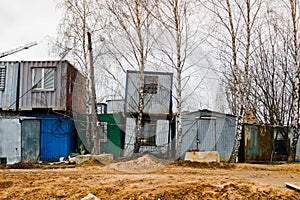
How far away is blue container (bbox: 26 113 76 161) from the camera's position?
1905 centimetres

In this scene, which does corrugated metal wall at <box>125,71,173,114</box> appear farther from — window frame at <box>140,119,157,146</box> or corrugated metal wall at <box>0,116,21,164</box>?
corrugated metal wall at <box>0,116,21,164</box>

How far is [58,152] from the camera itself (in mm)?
19078

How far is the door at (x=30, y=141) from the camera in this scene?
17859 millimetres

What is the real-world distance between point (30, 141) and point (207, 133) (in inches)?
316

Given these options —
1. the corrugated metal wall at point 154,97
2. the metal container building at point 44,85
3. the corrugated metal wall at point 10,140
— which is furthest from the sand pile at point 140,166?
the metal container building at point 44,85

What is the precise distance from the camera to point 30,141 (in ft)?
59.2

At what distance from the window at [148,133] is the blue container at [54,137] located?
12.0 ft

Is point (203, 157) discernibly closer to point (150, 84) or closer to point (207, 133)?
point (207, 133)

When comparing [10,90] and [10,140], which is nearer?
[10,140]

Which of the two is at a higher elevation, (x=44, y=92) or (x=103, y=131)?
(x=44, y=92)

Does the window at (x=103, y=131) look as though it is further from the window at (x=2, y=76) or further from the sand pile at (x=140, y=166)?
the sand pile at (x=140, y=166)

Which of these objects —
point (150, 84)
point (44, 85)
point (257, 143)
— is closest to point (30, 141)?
point (44, 85)

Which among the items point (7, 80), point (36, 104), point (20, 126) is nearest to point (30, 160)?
point (20, 126)

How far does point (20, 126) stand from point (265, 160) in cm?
1157
